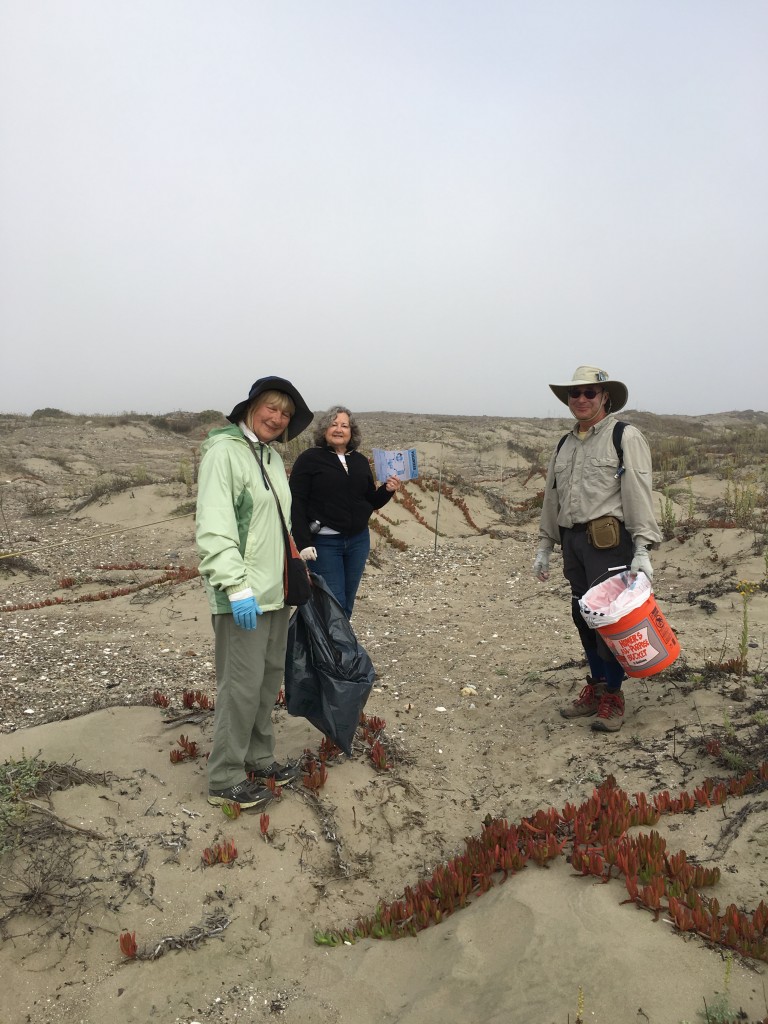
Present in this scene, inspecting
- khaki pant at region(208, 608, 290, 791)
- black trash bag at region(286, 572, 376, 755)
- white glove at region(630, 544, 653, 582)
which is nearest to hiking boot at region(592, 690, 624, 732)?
white glove at region(630, 544, 653, 582)

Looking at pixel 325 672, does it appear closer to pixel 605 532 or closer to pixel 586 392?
pixel 605 532

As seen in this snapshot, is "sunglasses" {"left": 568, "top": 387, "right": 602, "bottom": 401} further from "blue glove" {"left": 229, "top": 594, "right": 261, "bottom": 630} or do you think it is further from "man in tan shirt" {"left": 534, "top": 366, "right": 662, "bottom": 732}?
"blue glove" {"left": 229, "top": 594, "right": 261, "bottom": 630}

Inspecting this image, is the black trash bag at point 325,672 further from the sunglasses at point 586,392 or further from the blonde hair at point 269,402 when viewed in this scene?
the sunglasses at point 586,392

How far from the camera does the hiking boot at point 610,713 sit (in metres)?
4.95

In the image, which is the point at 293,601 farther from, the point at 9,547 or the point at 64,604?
the point at 9,547

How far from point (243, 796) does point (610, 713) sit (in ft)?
9.33

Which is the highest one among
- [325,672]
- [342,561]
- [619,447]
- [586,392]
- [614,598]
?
[586,392]

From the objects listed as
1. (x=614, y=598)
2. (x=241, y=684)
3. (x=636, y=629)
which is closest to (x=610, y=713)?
(x=614, y=598)

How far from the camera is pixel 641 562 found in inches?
175

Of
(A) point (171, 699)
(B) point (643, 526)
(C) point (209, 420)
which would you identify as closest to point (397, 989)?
(B) point (643, 526)

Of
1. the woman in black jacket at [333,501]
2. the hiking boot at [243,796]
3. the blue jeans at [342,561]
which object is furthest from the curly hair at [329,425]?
the hiking boot at [243,796]

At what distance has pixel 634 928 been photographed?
8.91 feet

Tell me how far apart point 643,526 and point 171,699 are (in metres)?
4.46

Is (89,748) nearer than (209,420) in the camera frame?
Yes
